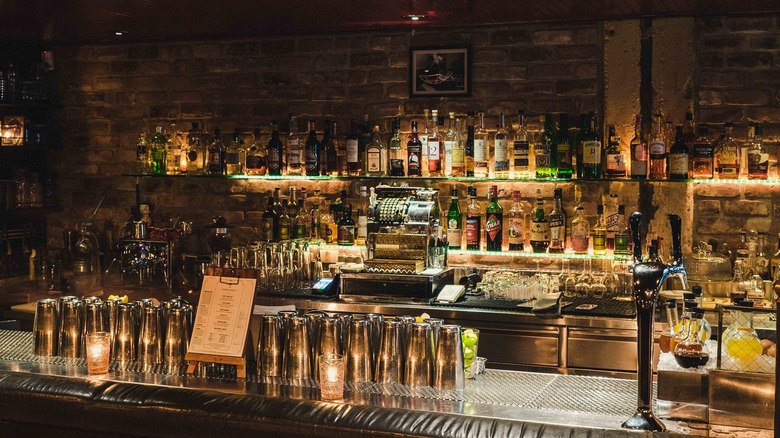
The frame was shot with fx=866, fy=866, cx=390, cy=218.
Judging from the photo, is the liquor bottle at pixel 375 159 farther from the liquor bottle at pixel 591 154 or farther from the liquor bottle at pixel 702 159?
the liquor bottle at pixel 702 159

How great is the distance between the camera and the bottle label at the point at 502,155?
5117 mm

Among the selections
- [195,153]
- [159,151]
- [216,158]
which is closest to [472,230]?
[216,158]

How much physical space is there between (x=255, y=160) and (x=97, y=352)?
3.07 meters

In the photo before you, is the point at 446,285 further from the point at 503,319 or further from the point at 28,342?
the point at 28,342

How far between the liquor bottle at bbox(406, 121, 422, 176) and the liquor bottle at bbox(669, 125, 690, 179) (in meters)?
1.46

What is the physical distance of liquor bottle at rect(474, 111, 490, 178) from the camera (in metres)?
5.16

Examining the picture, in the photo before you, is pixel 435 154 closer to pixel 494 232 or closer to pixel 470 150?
pixel 470 150

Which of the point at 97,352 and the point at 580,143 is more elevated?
the point at 580,143

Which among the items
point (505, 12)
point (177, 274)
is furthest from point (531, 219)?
point (177, 274)

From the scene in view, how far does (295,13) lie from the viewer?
4840mm

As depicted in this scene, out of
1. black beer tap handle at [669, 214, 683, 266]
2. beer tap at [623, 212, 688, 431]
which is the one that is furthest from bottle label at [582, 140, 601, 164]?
beer tap at [623, 212, 688, 431]

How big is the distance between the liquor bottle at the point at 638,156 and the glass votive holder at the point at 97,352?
10.5 ft

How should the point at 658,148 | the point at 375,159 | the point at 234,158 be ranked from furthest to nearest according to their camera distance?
the point at 234,158 → the point at 375,159 → the point at 658,148

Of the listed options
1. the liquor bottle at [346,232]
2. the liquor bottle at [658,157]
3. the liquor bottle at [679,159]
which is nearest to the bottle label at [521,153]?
the liquor bottle at [658,157]
